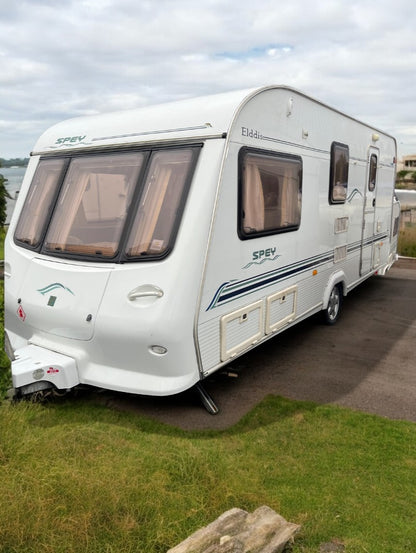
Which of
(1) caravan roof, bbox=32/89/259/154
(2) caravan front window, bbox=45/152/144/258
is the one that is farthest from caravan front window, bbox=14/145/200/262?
(1) caravan roof, bbox=32/89/259/154

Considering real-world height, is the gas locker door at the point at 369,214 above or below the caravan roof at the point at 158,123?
below

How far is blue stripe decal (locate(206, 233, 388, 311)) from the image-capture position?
413 cm

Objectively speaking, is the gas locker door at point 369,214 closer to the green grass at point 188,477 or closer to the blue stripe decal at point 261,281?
the blue stripe decal at point 261,281

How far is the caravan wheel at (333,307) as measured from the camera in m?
6.75

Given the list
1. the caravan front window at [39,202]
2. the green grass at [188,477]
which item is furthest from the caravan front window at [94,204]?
the green grass at [188,477]

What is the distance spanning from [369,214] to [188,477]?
5776 millimetres

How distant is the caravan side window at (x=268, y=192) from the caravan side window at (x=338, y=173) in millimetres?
973

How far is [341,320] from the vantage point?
7.22 m

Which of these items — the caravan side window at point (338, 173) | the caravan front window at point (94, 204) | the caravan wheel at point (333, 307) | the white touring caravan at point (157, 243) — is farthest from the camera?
the caravan wheel at point (333, 307)

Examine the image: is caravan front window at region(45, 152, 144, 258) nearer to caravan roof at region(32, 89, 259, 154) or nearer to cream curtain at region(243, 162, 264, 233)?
caravan roof at region(32, 89, 259, 154)

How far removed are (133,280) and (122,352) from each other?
575 mm

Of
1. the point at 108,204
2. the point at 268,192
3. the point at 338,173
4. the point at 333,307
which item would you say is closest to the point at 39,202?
the point at 108,204

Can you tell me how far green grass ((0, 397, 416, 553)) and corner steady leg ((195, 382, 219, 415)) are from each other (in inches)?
12.2

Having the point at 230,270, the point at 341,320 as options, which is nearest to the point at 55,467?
the point at 230,270
